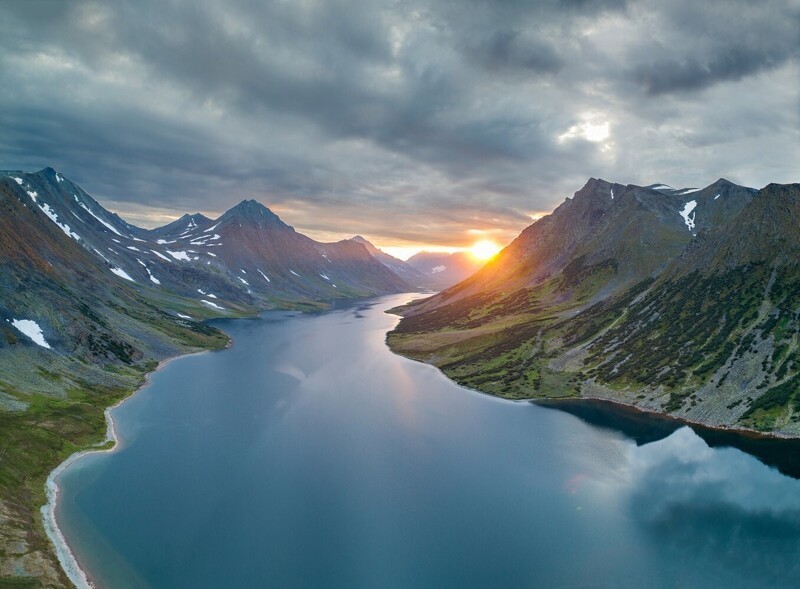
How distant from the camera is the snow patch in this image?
126 m

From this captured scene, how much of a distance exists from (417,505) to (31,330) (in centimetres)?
12145

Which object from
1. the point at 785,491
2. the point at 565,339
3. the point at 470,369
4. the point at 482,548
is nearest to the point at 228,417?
the point at 482,548

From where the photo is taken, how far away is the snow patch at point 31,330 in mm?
126006

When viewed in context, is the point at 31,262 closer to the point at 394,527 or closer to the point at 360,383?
the point at 360,383

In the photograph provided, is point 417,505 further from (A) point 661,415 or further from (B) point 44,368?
(B) point 44,368

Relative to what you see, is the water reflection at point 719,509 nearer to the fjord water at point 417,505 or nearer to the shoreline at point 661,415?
the fjord water at point 417,505

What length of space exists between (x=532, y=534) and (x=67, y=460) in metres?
76.7

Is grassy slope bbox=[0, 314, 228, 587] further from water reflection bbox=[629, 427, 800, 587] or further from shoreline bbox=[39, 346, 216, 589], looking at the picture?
water reflection bbox=[629, 427, 800, 587]

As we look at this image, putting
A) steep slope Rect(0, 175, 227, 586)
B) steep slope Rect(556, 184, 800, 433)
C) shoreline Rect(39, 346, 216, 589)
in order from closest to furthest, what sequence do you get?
shoreline Rect(39, 346, 216, 589) → steep slope Rect(0, 175, 227, 586) → steep slope Rect(556, 184, 800, 433)

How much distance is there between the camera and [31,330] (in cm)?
12900

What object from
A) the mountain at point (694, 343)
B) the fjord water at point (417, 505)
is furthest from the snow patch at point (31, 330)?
the mountain at point (694, 343)

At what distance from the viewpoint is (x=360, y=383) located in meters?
148

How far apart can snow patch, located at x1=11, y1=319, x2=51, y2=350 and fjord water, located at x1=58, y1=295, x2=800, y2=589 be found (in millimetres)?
38237

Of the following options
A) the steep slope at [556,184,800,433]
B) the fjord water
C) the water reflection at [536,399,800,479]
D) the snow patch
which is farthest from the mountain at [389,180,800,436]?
the snow patch
